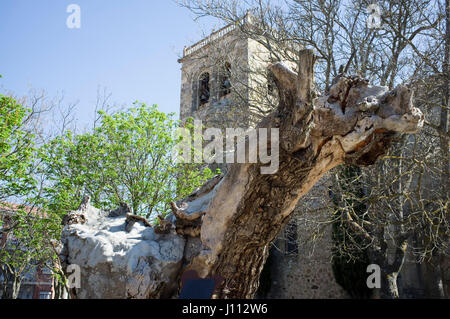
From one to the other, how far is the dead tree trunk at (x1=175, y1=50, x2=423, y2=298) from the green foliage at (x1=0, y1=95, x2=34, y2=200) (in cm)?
782

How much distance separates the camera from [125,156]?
9914 mm

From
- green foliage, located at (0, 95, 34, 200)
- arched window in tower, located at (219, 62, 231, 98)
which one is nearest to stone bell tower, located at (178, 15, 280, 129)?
arched window in tower, located at (219, 62, 231, 98)

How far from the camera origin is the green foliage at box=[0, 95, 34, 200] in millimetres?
9391

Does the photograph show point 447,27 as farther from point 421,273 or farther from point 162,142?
point 421,273

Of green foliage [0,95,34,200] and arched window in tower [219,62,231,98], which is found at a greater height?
arched window in tower [219,62,231,98]

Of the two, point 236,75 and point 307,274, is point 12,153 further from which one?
point 307,274

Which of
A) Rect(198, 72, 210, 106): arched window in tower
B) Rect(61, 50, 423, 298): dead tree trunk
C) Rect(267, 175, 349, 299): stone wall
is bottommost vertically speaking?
Rect(267, 175, 349, 299): stone wall

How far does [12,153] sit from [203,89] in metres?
13.0

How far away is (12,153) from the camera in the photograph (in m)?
9.97

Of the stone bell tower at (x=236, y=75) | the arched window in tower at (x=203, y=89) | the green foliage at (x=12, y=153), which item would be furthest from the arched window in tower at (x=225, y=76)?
the green foliage at (x=12, y=153)

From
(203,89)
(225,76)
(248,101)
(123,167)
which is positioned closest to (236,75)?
(248,101)

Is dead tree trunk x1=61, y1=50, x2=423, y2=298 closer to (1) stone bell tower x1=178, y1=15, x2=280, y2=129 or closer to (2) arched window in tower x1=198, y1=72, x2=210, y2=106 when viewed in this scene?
(1) stone bell tower x1=178, y1=15, x2=280, y2=129

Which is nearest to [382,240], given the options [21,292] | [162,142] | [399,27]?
[399,27]
